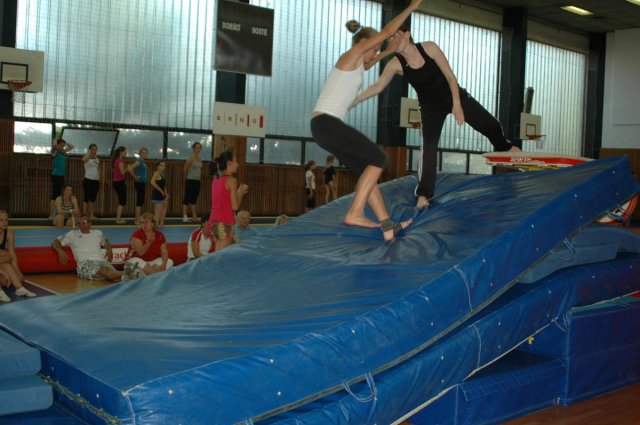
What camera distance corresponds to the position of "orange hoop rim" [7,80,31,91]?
11.2m

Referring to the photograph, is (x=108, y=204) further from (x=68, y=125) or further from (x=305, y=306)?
(x=305, y=306)

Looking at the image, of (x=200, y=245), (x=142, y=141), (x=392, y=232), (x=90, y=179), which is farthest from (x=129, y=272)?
(x=142, y=141)

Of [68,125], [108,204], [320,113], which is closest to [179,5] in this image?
[68,125]

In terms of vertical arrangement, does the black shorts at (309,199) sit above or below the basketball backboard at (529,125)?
below

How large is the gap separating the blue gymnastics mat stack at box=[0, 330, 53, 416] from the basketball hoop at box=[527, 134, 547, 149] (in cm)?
1711

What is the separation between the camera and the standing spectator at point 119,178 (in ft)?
39.3

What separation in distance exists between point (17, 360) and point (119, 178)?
9.69 meters

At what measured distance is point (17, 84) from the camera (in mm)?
11227

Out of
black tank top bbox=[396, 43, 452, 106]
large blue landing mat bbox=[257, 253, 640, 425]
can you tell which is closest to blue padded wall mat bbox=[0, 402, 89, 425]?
large blue landing mat bbox=[257, 253, 640, 425]

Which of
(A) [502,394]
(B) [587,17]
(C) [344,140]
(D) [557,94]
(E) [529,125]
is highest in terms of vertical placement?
(B) [587,17]

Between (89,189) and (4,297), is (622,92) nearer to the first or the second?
(89,189)

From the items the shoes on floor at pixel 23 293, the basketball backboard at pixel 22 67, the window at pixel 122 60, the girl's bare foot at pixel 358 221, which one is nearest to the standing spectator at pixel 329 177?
the window at pixel 122 60

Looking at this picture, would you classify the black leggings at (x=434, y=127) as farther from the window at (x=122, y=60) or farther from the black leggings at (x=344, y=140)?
the window at (x=122, y=60)

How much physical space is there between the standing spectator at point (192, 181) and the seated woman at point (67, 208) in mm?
2291
